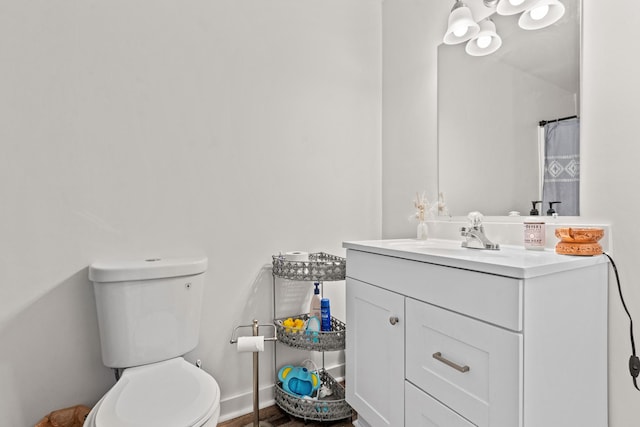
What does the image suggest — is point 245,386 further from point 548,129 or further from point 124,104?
point 548,129

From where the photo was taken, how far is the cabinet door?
1.26 metres

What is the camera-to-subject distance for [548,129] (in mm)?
1300

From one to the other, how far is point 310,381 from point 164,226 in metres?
1.04

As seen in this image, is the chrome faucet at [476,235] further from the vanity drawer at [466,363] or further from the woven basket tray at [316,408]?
the woven basket tray at [316,408]

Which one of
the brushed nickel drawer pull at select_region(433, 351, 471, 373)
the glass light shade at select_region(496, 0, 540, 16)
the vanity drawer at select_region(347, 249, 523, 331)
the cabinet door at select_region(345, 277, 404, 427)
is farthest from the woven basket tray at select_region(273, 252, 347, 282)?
the glass light shade at select_region(496, 0, 540, 16)

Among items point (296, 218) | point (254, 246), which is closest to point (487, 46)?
point (296, 218)

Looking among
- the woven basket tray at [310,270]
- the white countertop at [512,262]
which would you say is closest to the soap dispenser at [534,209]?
the white countertop at [512,262]

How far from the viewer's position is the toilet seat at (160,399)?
0.96 metres

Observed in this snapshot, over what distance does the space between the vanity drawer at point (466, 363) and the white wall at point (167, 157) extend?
0.87 metres

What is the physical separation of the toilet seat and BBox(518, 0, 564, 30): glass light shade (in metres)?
1.83

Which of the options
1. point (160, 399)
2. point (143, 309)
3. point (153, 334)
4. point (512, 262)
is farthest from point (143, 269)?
point (512, 262)

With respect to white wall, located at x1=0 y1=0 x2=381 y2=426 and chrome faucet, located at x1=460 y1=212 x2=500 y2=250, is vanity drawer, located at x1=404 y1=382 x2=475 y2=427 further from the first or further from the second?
white wall, located at x1=0 y1=0 x2=381 y2=426

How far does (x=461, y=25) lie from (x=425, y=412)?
163 centimetres

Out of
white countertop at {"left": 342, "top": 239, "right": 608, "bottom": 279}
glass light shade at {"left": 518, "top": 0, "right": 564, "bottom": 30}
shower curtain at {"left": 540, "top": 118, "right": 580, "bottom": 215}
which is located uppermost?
glass light shade at {"left": 518, "top": 0, "right": 564, "bottom": 30}
